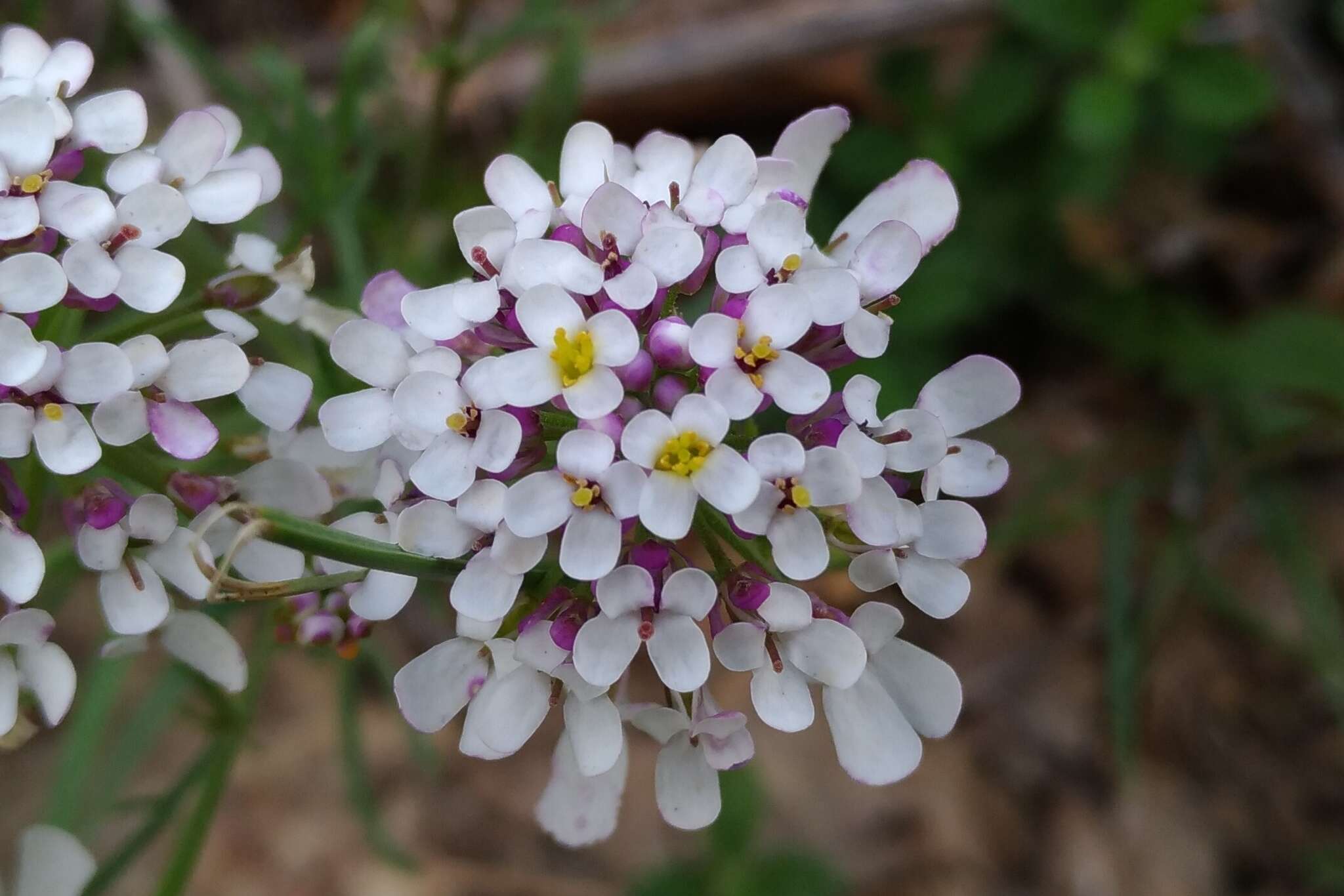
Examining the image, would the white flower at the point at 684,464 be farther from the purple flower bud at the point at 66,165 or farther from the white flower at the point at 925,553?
the purple flower bud at the point at 66,165

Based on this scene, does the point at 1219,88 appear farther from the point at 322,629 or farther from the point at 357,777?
the point at 357,777

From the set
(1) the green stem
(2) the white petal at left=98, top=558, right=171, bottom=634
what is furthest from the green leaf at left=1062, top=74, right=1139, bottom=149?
(2) the white petal at left=98, top=558, right=171, bottom=634

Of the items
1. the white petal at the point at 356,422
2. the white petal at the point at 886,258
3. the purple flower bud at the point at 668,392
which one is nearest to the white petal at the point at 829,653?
the purple flower bud at the point at 668,392

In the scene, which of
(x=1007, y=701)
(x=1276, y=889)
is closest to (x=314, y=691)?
(x=1007, y=701)

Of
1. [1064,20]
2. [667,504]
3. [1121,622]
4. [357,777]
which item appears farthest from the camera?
[1064,20]

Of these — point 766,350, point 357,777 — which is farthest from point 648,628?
point 357,777

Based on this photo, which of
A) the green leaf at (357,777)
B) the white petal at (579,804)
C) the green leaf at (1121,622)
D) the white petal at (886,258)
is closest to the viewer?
the white petal at (886,258)
